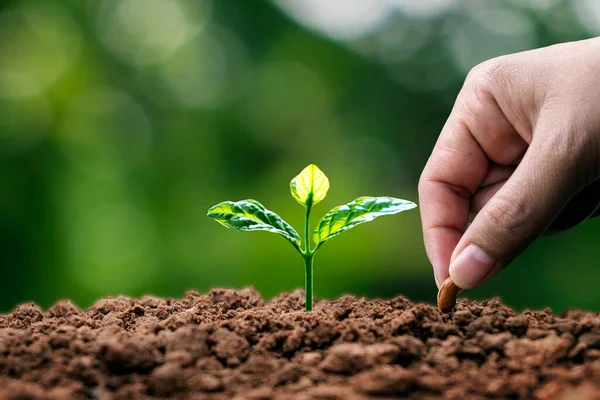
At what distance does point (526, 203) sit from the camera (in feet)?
4.62

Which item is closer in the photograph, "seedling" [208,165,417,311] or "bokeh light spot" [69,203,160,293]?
"seedling" [208,165,417,311]

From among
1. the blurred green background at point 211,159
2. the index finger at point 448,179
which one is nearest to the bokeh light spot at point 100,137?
the blurred green background at point 211,159

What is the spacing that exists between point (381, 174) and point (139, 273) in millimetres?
3061

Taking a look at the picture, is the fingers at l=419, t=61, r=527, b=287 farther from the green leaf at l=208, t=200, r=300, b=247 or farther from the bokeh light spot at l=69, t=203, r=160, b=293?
the bokeh light spot at l=69, t=203, r=160, b=293

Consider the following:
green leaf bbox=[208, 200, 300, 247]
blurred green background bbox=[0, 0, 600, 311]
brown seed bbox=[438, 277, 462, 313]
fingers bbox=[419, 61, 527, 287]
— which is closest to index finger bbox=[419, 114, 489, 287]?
fingers bbox=[419, 61, 527, 287]

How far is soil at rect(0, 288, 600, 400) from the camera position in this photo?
0.96 m

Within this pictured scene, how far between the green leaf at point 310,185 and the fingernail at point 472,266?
411 millimetres

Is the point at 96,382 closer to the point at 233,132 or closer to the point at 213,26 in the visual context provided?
the point at 233,132

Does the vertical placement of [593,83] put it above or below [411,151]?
below

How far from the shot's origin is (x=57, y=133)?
6520 mm

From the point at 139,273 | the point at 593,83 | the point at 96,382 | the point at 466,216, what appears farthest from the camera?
the point at 139,273

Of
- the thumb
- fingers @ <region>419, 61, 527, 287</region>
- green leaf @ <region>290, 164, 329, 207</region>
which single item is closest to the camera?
the thumb

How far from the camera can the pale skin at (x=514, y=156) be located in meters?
1.39

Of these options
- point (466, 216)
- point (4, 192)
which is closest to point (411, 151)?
point (4, 192)
